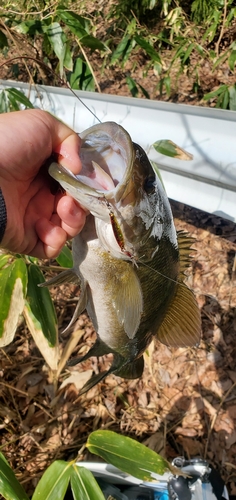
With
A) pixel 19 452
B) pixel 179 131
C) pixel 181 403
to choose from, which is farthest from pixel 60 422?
pixel 179 131

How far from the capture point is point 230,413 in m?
2.33

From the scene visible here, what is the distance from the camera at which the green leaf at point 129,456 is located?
143 centimetres

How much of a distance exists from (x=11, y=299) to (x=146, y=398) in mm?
1272

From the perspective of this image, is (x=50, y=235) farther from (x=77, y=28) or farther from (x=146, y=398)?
(x=77, y=28)

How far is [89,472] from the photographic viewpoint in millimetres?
1417

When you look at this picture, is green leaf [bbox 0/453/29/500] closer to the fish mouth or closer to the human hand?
the human hand

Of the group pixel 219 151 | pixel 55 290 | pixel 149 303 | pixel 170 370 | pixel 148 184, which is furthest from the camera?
pixel 55 290

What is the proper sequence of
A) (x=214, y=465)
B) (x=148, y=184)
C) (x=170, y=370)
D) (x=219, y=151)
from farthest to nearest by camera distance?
(x=170, y=370), (x=214, y=465), (x=219, y=151), (x=148, y=184)

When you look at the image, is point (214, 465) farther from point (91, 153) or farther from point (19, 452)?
point (91, 153)

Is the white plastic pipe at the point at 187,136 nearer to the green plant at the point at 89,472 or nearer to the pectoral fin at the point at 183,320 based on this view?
the pectoral fin at the point at 183,320

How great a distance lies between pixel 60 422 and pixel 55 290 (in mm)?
901

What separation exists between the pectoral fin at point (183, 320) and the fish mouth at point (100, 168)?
1.61 ft

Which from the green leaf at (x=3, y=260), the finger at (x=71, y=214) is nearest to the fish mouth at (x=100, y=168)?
the finger at (x=71, y=214)

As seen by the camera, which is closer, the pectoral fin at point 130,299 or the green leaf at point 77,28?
the pectoral fin at point 130,299
